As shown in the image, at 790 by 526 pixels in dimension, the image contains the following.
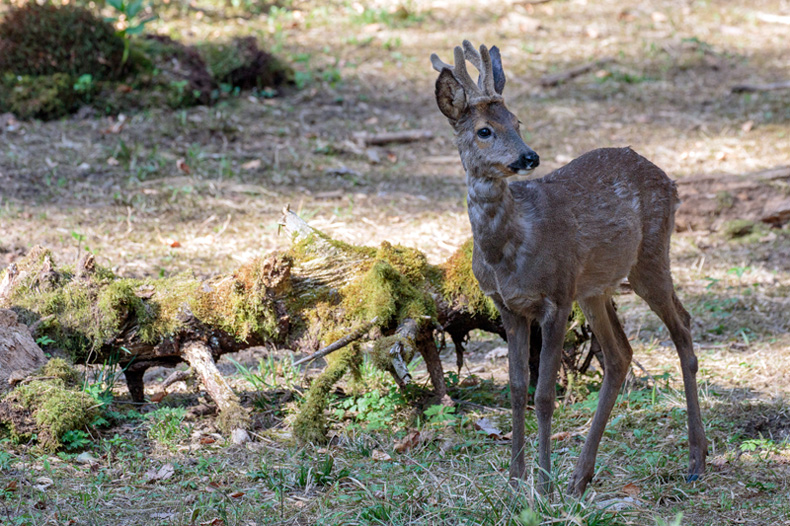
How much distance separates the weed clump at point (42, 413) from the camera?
463 centimetres

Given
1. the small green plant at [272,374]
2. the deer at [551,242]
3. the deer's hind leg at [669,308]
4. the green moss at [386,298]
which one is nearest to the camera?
the deer at [551,242]

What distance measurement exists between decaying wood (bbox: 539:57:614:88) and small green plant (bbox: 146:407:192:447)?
8.91 metres

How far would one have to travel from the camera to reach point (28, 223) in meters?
7.63

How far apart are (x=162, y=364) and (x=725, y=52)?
11.3 metres

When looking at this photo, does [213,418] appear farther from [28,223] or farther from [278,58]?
[278,58]

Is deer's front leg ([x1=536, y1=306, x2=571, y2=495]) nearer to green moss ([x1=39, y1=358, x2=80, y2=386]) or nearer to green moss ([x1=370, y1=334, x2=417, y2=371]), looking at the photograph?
green moss ([x1=370, y1=334, x2=417, y2=371])

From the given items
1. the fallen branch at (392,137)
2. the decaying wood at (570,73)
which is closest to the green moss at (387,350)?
the fallen branch at (392,137)

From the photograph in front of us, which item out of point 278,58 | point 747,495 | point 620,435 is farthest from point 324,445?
point 278,58

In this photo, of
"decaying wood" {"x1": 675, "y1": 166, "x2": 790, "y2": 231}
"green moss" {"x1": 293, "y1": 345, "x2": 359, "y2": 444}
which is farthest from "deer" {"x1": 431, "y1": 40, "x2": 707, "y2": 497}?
"decaying wood" {"x1": 675, "y1": 166, "x2": 790, "y2": 231}

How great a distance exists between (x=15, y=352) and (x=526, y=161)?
3263 millimetres

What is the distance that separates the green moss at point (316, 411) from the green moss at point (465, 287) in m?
0.88

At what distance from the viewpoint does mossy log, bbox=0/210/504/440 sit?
5.14 meters

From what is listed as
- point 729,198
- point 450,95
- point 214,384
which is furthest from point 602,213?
point 729,198

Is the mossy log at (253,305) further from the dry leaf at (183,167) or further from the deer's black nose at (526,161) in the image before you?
the dry leaf at (183,167)
